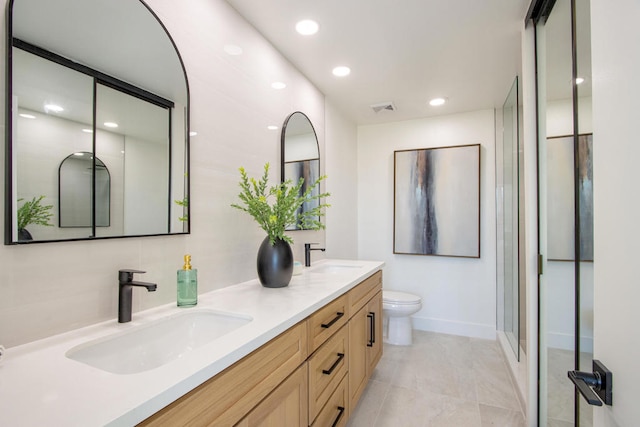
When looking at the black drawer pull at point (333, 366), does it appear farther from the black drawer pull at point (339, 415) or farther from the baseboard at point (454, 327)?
the baseboard at point (454, 327)

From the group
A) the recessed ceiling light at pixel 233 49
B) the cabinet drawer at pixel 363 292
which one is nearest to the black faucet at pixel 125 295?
the cabinet drawer at pixel 363 292

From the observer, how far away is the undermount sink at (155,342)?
0.93 meters

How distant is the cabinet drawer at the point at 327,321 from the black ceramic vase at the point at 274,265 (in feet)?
0.92

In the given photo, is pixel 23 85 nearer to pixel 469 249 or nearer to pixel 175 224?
pixel 175 224

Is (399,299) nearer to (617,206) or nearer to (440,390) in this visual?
(440,390)

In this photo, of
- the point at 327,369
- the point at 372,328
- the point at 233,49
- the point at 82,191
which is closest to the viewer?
the point at 82,191

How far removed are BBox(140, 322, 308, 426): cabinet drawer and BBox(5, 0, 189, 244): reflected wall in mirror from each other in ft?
2.16

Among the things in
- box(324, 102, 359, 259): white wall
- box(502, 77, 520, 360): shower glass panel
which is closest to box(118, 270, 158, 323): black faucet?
box(324, 102, 359, 259): white wall

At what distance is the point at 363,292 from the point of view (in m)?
2.06

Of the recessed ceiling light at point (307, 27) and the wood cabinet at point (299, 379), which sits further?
the recessed ceiling light at point (307, 27)

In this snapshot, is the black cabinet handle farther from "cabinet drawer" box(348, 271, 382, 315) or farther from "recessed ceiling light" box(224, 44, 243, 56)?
"recessed ceiling light" box(224, 44, 243, 56)

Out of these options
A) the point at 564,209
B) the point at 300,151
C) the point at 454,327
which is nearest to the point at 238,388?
the point at 564,209

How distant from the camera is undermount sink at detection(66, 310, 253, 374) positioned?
3.06 ft

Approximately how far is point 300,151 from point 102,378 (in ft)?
6.38
